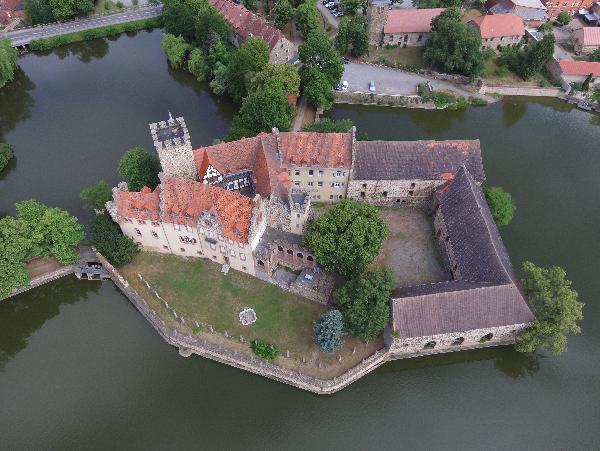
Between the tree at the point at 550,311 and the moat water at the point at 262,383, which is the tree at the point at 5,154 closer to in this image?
the moat water at the point at 262,383

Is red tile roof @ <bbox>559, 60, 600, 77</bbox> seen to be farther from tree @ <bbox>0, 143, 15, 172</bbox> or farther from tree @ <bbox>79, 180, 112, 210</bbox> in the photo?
tree @ <bbox>0, 143, 15, 172</bbox>

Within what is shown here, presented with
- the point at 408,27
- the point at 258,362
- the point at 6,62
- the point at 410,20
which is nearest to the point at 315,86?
the point at 408,27

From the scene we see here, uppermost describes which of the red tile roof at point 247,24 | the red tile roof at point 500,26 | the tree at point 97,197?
the red tile roof at point 247,24

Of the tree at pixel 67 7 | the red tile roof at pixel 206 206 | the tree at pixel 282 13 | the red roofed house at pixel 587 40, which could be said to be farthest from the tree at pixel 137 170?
the red roofed house at pixel 587 40

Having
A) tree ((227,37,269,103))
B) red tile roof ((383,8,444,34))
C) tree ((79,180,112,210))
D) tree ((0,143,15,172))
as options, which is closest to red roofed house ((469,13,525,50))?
red tile roof ((383,8,444,34))

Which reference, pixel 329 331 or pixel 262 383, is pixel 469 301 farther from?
pixel 262 383
